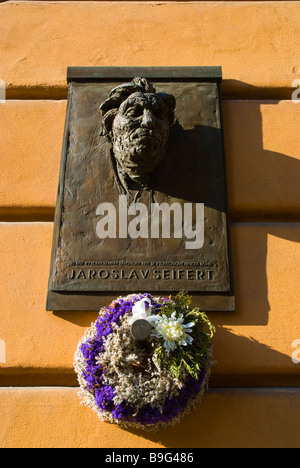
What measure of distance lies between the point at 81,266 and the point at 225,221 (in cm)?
79

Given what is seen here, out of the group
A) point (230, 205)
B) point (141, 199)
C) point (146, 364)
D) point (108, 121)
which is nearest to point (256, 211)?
point (230, 205)

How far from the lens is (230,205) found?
283cm

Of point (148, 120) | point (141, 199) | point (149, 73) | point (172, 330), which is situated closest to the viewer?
point (172, 330)

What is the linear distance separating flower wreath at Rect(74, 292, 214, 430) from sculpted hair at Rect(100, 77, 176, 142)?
107 cm

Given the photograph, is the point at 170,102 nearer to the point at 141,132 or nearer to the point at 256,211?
the point at 141,132

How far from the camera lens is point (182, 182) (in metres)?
2.79

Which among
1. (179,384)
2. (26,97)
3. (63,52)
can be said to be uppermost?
(63,52)

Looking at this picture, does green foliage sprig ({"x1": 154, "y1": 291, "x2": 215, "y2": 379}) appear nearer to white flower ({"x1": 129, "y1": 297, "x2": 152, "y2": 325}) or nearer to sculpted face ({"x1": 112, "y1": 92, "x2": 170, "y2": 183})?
white flower ({"x1": 129, "y1": 297, "x2": 152, "y2": 325})

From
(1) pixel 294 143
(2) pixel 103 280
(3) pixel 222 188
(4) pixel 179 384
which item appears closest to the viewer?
(4) pixel 179 384

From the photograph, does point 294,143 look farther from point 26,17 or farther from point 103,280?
point 26,17

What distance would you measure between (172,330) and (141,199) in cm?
85

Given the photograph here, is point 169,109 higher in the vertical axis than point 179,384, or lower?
higher

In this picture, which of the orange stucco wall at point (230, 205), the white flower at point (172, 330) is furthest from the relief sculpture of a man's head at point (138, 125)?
the white flower at point (172, 330)

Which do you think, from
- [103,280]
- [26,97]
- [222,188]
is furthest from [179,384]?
[26,97]
